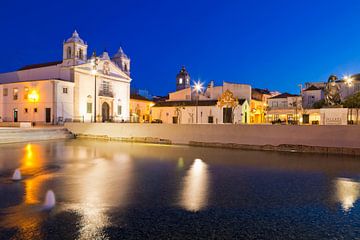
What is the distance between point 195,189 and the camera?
25.0ft

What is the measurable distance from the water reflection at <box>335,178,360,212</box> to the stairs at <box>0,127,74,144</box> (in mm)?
21960

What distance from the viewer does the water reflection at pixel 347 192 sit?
644 centimetres

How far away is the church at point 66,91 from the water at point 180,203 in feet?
89.2

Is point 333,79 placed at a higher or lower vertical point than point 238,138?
higher

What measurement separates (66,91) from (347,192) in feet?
126

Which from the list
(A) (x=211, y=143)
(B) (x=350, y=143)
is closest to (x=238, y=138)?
(A) (x=211, y=143)

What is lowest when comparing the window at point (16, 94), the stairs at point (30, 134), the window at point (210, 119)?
the stairs at point (30, 134)

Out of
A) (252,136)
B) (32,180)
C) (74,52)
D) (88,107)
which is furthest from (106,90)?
(32,180)

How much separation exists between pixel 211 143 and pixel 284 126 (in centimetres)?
506

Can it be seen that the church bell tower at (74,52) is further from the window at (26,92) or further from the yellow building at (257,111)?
Result: the yellow building at (257,111)

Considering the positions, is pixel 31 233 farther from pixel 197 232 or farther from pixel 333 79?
pixel 333 79

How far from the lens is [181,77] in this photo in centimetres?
7725

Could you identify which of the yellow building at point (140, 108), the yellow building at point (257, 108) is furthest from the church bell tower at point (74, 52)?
the yellow building at point (257, 108)

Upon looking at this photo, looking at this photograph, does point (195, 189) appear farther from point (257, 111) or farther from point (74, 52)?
point (257, 111)
